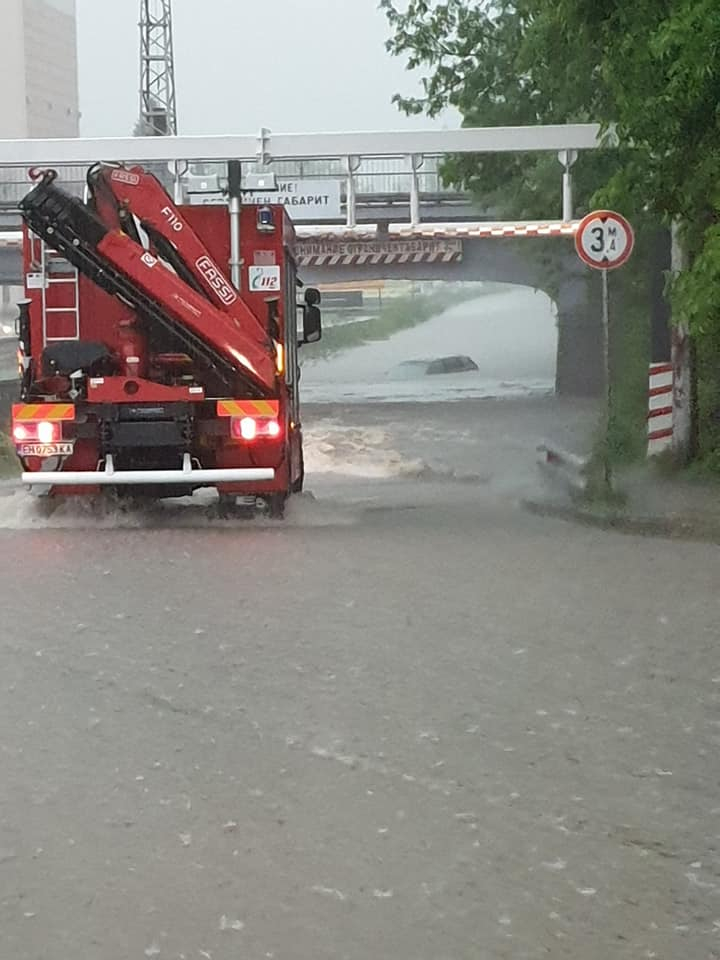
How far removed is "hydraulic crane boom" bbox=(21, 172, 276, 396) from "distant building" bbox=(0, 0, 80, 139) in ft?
403

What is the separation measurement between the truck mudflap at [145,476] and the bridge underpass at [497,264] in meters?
13.7

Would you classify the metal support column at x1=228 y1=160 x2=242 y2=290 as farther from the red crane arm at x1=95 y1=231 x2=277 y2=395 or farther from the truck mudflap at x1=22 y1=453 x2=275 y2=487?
the truck mudflap at x1=22 y1=453 x2=275 y2=487

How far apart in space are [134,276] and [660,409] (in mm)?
7362

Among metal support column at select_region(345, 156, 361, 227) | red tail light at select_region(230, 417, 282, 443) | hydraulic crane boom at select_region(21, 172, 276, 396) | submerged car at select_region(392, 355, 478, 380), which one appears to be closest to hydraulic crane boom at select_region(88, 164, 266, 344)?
hydraulic crane boom at select_region(21, 172, 276, 396)

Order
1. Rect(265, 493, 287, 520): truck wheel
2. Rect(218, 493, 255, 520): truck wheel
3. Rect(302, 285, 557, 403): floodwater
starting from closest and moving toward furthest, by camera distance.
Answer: Rect(265, 493, 287, 520): truck wheel < Rect(218, 493, 255, 520): truck wheel < Rect(302, 285, 557, 403): floodwater

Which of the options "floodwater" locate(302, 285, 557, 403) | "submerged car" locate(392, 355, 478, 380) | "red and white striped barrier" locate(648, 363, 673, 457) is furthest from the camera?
"submerged car" locate(392, 355, 478, 380)

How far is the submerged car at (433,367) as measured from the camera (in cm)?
5841

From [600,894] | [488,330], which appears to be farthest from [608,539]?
[488,330]

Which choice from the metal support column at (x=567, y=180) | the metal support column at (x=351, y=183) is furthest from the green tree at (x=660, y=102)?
the metal support column at (x=351, y=183)

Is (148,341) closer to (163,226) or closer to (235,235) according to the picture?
(163,226)

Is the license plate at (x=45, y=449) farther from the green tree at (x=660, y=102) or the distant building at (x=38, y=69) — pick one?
the distant building at (x=38, y=69)

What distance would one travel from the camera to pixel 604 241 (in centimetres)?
1560

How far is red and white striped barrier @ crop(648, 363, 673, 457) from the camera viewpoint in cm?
1845

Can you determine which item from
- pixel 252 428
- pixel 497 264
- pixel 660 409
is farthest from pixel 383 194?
pixel 252 428
